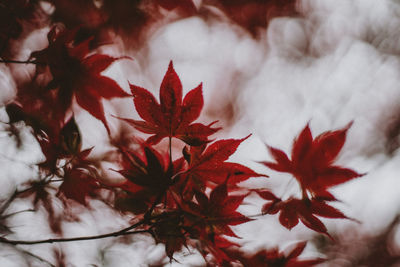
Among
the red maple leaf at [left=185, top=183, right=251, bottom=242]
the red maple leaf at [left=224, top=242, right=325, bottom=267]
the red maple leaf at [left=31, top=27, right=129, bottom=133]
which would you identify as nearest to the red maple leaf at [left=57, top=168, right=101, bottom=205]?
the red maple leaf at [left=31, top=27, right=129, bottom=133]

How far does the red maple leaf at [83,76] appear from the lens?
0.67 metres

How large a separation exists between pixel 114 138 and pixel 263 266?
0.96m

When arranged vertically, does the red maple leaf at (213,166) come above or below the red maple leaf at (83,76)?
below

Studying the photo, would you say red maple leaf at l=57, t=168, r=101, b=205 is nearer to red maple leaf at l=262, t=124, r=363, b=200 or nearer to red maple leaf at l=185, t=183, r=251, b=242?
red maple leaf at l=185, t=183, r=251, b=242

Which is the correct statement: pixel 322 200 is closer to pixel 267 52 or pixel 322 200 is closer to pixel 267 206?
pixel 267 206

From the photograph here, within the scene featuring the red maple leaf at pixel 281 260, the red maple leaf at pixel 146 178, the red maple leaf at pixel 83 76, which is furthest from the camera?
the red maple leaf at pixel 281 260

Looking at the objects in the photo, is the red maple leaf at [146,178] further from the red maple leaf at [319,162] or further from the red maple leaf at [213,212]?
the red maple leaf at [319,162]

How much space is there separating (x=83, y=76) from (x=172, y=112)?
0.26 meters

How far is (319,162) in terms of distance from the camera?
73cm

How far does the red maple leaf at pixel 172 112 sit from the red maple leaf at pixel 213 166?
3 centimetres

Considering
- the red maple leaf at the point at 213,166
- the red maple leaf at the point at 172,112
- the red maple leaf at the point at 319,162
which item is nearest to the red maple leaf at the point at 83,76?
the red maple leaf at the point at 172,112

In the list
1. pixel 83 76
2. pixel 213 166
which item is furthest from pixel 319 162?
pixel 83 76

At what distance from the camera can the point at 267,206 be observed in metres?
0.70

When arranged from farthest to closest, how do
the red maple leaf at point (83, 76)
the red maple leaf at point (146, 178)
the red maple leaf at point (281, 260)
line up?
the red maple leaf at point (281, 260) < the red maple leaf at point (83, 76) < the red maple leaf at point (146, 178)
